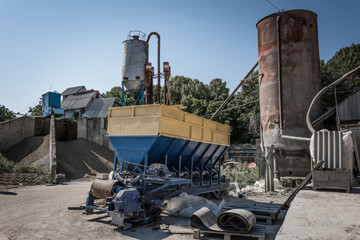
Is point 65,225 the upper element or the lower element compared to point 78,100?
lower

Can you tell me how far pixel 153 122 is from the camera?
8.15 m

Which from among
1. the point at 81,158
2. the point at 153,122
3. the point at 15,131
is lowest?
the point at 81,158

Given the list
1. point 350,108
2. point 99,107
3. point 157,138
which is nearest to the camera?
point 157,138

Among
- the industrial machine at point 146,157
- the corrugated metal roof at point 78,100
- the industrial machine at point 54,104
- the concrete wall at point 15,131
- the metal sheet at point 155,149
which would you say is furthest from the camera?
the corrugated metal roof at point 78,100

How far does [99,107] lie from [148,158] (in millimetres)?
36048

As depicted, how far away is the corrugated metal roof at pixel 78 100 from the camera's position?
44253mm

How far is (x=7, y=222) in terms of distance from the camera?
7141 mm

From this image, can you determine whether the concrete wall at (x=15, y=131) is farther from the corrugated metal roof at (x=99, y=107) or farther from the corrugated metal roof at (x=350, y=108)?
the corrugated metal roof at (x=350, y=108)

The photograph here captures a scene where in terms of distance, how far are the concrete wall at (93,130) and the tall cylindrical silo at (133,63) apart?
9.23 meters

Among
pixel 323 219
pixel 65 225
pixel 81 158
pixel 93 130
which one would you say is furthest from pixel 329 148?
pixel 93 130

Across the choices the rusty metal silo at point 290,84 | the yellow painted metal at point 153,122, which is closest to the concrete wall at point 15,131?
the yellow painted metal at point 153,122

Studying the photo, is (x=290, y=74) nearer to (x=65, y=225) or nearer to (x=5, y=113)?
(x=65, y=225)

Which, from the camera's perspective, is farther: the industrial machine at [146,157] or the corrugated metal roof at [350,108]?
the corrugated metal roof at [350,108]

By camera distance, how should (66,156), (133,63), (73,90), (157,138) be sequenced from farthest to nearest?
(73,90)
(66,156)
(133,63)
(157,138)
